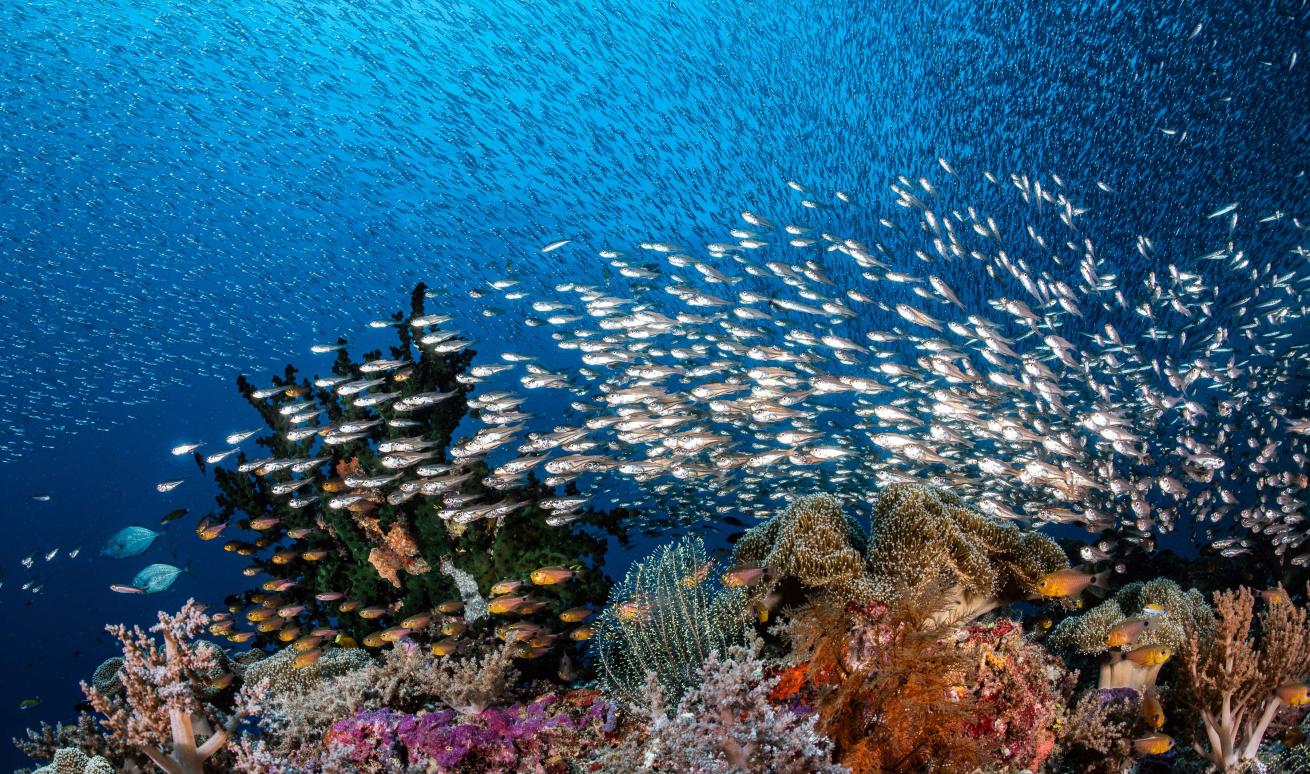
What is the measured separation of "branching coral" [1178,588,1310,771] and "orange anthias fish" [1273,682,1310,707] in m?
0.08

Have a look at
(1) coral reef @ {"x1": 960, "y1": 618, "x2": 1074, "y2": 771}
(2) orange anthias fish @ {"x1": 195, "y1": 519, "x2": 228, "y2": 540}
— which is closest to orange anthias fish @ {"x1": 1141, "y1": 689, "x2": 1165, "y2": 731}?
(1) coral reef @ {"x1": 960, "y1": 618, "x2": 1074, "y2": 771}

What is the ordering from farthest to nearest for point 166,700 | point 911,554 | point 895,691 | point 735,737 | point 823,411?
point 823,411 → point 911,554 → point 166,700 → point 895,691 → point 735,737

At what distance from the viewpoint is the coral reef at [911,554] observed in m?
4.51

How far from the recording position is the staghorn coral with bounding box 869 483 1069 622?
4598mm

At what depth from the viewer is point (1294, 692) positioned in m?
5.12

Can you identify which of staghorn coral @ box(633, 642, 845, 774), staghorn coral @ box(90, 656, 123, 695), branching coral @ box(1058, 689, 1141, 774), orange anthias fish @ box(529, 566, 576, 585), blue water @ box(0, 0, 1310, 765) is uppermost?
blue water @ box(0, 0, 1310, 765)

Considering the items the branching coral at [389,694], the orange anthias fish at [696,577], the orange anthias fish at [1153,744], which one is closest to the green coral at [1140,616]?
the orange anthias fish at [1153,744]

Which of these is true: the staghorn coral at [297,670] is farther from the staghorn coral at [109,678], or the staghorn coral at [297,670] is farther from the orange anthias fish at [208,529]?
the orange anthias fish at [208,529]

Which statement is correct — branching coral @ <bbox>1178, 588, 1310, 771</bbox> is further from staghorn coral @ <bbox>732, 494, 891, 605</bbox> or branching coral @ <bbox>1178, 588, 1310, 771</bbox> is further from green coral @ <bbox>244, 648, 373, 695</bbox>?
green coral @ <bbox>244, 648, 373, 695</bbox>

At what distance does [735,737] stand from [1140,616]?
5.51 m

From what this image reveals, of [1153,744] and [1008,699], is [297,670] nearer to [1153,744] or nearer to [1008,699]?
[1008,699]

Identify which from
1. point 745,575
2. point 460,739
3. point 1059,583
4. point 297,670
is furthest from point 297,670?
point 1059,583

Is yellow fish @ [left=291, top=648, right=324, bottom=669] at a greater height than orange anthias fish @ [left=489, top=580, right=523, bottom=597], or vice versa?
orange anthias fish @ [left=489, top=580, right=523, bottom=597]

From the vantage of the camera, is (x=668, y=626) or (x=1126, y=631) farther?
(x=1126, y=631)
